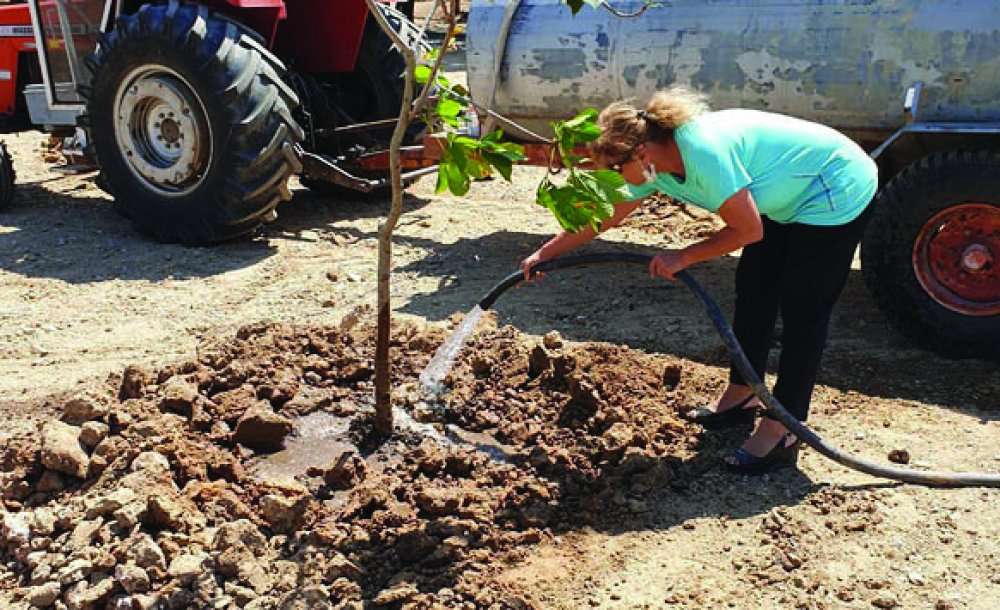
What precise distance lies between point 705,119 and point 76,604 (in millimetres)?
2527

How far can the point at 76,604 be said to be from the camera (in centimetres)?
323

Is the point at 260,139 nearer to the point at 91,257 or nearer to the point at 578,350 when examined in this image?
the point at 91,257

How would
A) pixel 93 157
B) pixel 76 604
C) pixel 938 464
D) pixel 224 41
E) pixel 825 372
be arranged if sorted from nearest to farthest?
pixel 76 604, pixel 938 464, pixel 825 372, pixel 224 41, pixel 93 157

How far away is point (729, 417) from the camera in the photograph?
14.2 ft

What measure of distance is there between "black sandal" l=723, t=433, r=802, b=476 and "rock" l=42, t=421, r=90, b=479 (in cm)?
235

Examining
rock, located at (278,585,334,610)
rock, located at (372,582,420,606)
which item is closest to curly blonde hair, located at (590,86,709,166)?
rock, located at (372,582,420,606)

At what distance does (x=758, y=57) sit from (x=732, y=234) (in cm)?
222

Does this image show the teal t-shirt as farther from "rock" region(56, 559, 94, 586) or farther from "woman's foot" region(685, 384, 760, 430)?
"rock" region(56, 559, 94, 586)

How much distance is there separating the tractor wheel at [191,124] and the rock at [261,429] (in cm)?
279

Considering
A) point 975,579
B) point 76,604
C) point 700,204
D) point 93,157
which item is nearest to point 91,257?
point 93,157

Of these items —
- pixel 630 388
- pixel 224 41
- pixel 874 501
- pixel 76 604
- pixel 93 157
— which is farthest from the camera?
pixel 93 157

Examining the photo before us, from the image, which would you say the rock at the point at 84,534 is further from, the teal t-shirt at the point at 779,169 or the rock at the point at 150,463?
the teal t-shirt at the point at 779,169

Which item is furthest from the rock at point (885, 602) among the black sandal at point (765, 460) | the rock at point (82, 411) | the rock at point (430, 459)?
the rock at point (82, 411)

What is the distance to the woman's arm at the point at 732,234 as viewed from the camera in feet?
11.6
